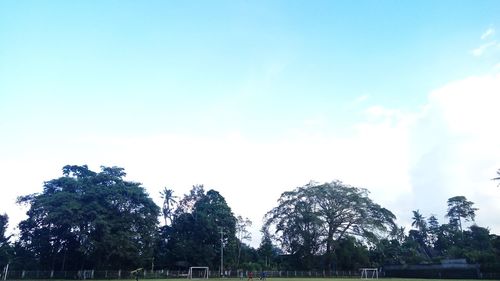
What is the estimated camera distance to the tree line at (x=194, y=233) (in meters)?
43.8

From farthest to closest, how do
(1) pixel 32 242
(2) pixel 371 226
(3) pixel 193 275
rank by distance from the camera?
(2) pixel 371 226 < (3) pixel 193 275 < (1) pixel 32 242

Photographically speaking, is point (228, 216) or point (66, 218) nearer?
point (66, 218)

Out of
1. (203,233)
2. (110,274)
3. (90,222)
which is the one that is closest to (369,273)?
(203,233)

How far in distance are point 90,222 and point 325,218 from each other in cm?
3310

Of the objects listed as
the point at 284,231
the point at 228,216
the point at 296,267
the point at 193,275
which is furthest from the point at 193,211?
the point at 296,267

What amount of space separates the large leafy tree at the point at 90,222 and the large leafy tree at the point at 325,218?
2108cm

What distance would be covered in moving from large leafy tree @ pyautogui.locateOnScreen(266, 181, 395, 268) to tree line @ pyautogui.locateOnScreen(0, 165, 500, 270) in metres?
0.15

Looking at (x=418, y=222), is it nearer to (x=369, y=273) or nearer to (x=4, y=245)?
(x=369, y=273)

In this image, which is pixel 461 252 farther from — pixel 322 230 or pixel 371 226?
pixel 322 230

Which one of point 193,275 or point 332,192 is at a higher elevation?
point 332,192

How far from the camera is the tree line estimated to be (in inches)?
1725

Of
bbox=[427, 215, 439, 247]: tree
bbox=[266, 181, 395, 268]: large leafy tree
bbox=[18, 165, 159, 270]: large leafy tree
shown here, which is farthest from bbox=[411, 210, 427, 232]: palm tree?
bbox=[18, 165, 159, 270]: large leafy tree

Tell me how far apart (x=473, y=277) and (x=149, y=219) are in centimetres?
4107

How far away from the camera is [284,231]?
6025 centimetres
